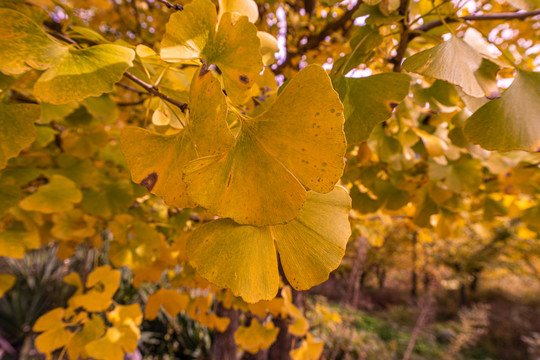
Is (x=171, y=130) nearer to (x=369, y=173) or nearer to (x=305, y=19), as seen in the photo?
(x=369, y=173)

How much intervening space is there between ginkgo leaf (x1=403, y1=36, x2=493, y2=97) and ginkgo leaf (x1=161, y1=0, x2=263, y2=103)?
16 cm

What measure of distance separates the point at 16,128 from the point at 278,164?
316mm

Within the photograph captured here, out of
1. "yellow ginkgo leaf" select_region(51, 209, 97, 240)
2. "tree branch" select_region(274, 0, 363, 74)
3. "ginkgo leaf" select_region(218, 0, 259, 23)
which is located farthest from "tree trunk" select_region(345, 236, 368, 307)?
"ginkgo leaf" select_region(218, 0, 259, 23)

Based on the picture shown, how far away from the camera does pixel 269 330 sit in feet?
2.95

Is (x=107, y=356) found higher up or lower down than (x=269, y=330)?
higher up

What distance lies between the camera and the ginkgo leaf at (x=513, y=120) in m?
0.27

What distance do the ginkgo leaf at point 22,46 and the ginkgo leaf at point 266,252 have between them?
8.5 inches

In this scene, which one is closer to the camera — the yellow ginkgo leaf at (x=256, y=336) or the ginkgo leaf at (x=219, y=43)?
the ginkgo leaf at (x=219, y=43)

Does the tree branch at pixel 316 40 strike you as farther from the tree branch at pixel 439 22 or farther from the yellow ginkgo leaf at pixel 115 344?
the yellow ginkgo leaf at pixel 115 344

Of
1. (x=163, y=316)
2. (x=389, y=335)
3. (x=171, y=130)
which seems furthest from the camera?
(x=389, y=335)

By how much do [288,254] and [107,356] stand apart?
23.4 inches

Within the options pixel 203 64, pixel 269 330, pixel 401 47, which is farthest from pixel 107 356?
pixel 401 47

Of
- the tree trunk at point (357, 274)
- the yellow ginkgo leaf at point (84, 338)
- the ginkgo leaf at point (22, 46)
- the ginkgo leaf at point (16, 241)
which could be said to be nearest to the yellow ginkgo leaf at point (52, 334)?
the yellow ginkgo leaf at point (84, 338)

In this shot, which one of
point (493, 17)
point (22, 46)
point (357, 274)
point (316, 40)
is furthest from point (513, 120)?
point (357, 274)
